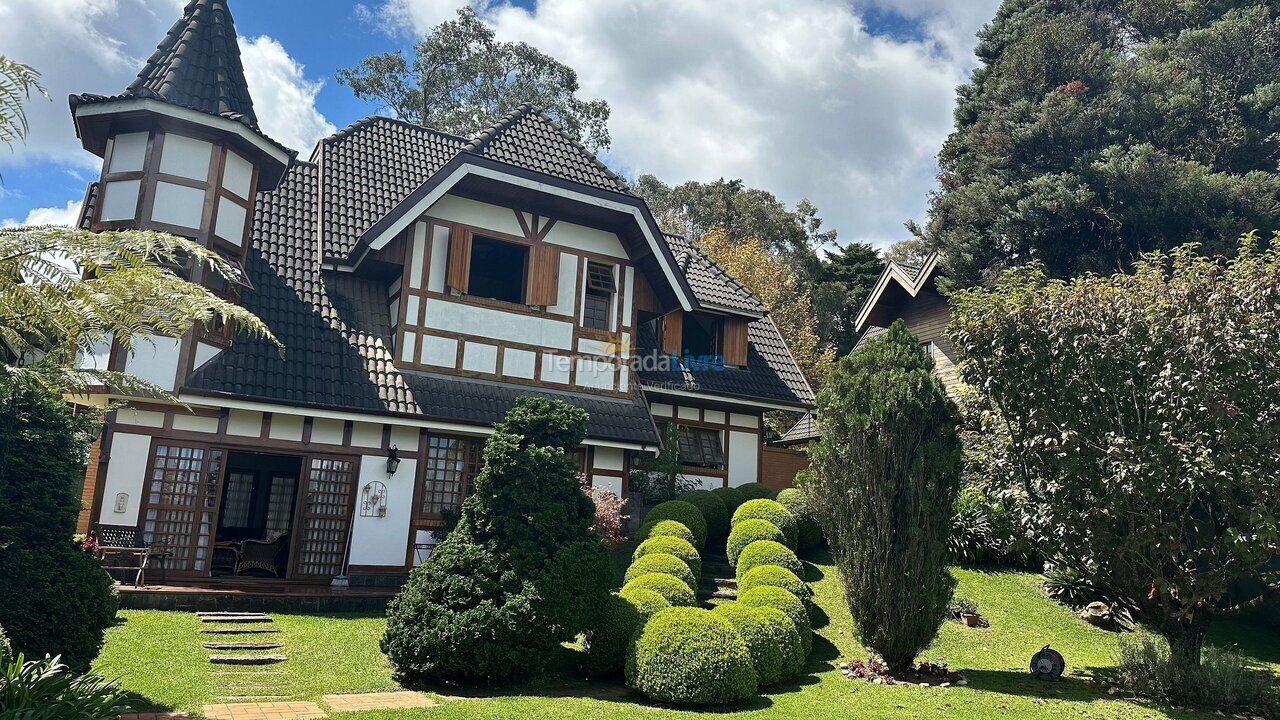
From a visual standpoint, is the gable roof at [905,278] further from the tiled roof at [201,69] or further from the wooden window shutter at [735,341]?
the tiled roof at [201,69]

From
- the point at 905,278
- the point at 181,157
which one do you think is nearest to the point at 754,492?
the point at 905,278

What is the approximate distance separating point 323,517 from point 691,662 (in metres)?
8.32

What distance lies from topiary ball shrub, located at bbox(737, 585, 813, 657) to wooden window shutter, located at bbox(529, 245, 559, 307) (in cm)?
765

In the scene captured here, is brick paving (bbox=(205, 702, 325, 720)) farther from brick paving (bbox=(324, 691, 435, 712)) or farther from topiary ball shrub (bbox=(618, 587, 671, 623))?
topiary ball shrub (bbox=(618, 587, 671, 623))

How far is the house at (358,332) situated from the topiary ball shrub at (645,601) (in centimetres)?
498

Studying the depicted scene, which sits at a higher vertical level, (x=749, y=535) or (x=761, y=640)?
(x=749, y=535)

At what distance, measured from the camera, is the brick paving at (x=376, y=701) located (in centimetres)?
751

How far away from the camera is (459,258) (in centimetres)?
1588

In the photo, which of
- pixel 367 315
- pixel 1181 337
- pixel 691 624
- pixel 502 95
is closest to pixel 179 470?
pixel 367 315

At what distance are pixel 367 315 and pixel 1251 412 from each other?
14.0 m

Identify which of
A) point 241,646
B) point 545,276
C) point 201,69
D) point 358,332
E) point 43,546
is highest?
point 201,69

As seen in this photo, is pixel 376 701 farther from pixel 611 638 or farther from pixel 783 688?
pixel 783 688

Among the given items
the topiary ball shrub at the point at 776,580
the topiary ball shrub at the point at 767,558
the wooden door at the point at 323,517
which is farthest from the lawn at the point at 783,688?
the wooden door at the point at 323,517

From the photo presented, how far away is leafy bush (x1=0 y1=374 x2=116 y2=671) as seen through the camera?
23.1ft
